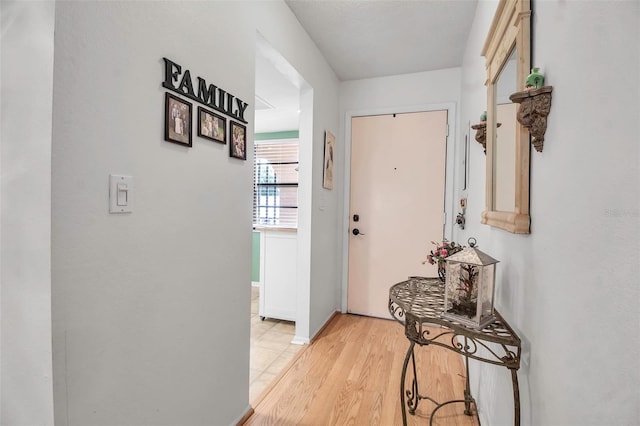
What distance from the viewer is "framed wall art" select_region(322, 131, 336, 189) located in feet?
9.29

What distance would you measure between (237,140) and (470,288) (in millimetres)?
1218

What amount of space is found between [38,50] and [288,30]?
1.81 meters

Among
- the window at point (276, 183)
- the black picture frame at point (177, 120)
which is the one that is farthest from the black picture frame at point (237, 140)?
the window at point (276, 183)

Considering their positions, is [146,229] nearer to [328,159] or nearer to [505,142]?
[505,142]

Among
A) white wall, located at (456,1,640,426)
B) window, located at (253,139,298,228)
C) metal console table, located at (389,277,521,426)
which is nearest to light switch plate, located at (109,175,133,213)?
metal console table, located at (389,277,521,426)

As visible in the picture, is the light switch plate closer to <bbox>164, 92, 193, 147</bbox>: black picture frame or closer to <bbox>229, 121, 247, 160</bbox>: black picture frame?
<bbox>164, 92, 193, 147</bbox>: black picture frame

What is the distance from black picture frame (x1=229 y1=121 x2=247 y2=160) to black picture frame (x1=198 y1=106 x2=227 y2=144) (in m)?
0.05

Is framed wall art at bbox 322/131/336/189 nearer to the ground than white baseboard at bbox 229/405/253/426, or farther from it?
farther from it

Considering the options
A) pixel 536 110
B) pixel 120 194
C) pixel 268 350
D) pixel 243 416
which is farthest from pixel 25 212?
pixel 268 350

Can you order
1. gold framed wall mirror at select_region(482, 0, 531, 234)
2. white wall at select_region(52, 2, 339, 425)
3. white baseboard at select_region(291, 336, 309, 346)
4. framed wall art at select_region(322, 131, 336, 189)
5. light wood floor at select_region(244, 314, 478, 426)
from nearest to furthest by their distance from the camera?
white wall at select_region(52, 2, 339, 425) < gold framed wall mirror at select_region(482, 0, 531, 234) < light wood floor at select_region(244, 314, 478, 426) < white baseboard at select_region(291, 336, 309, 346) < framed wall art at select_region(322, 131, 336, 189)

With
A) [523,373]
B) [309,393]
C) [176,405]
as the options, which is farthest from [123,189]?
[309,393]

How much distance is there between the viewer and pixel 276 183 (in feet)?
15.2

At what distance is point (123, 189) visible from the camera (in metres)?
0.94

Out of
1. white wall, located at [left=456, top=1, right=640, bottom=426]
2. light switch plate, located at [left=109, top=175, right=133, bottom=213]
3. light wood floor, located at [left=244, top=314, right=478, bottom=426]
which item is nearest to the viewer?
white wall, located at [left=456, top=1, right=640, bottom=426]
